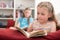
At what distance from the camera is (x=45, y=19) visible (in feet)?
6.54

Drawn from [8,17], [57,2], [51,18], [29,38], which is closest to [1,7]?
[8,17]

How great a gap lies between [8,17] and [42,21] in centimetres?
289

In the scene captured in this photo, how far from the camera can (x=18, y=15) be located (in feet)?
15.3

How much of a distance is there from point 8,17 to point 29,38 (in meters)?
3.59

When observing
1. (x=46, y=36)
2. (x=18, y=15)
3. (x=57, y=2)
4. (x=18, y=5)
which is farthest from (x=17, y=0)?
(x=46, y=36)

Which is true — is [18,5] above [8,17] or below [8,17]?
above

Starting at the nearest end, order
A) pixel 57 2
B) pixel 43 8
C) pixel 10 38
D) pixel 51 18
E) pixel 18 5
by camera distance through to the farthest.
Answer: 1. pixel 10 38
2. pixel 43 8
3. pixel 51 18
4. pixel 57 2
5. pixel 18 5

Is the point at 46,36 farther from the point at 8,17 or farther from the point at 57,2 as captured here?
the point at 8,17

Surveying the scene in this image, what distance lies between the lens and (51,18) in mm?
2055

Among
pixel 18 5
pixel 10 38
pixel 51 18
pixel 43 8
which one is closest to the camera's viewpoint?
pixel 10 38

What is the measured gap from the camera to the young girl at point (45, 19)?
1.91 metres

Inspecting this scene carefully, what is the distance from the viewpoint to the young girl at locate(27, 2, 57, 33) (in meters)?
1.91

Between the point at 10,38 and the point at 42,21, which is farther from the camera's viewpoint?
the point at 42,21

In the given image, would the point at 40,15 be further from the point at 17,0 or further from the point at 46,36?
the point at 17,0
